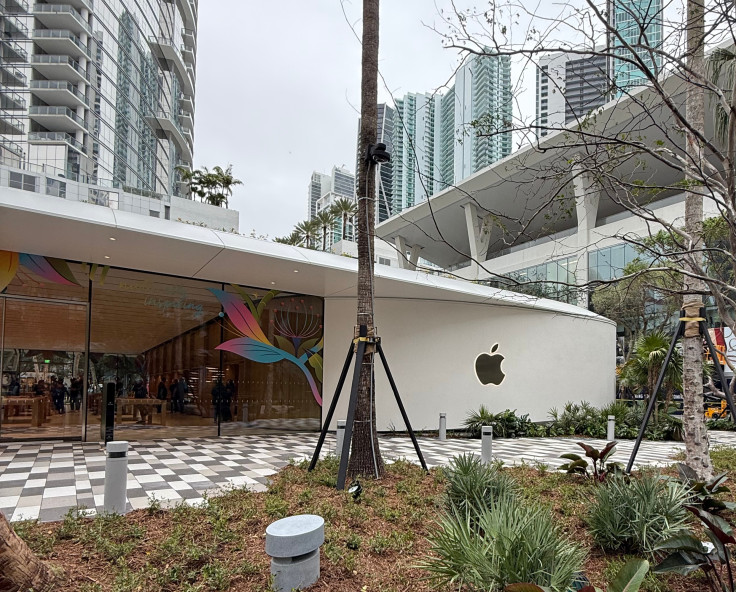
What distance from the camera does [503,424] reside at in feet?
48.6

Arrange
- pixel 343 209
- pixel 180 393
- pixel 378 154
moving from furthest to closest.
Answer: pixel 343 209 → pixel 180 393 → pixel 378 154

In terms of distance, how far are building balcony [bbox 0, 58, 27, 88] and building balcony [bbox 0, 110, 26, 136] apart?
2959 millimetres

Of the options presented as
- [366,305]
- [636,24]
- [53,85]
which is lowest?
[366,305]

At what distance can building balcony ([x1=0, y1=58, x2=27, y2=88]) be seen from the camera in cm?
4503

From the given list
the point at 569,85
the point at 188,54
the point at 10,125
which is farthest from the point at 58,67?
the point at 569,85

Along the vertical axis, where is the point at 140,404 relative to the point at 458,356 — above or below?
below

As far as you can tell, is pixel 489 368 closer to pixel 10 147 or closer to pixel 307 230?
pixel 307 230

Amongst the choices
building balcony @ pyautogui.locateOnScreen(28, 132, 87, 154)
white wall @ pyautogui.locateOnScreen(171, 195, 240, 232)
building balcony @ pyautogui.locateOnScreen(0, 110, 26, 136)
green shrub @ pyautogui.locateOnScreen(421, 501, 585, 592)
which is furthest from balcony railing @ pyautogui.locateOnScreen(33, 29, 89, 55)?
green shrub @ pyautogui.locateOnScreen(421, 501, 585, 592)

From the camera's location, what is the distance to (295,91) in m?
7.02

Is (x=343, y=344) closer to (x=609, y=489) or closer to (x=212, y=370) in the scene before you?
(x=212, y=370)

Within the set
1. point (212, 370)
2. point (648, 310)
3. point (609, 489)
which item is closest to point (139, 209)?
point (212, 370)

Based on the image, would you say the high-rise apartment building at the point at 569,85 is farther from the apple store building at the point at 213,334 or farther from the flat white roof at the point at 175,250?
the apple store building at the point at 213,334

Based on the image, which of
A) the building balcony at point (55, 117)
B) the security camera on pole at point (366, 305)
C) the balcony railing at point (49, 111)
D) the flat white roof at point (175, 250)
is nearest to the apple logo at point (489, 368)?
the flat white roof at point (175, 250)

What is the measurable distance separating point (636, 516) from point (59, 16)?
58.1 m
